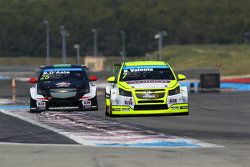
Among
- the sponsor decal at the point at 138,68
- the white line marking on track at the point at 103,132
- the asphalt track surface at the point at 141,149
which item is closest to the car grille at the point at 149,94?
the asphalt track surface at the point at 141,149

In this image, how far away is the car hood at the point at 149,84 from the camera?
1844 centimetres

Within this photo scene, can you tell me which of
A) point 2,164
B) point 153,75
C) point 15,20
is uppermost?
point 15,20

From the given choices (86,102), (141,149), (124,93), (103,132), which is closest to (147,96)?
(124,93)

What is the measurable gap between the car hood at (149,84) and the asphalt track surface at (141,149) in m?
0.85

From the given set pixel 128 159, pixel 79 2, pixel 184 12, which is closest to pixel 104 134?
pixel 128 159

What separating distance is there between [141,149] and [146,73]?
8.39 meters

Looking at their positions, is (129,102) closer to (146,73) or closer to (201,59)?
(146,73)

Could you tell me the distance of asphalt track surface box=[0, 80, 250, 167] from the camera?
977cm

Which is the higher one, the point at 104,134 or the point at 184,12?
the point at 184,12

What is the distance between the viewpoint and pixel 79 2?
18100cm

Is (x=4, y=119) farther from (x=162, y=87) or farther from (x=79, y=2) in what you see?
(x=79, y=2)

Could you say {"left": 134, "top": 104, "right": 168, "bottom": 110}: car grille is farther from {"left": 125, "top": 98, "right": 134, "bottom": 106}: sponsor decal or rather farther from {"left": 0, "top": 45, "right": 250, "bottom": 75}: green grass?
{"left": 0, "top": 45, "right": 250, "bottom": 75}: green grass

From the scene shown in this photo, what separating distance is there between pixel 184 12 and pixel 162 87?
151598 millimetres

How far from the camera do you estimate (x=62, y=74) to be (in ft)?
72.8
